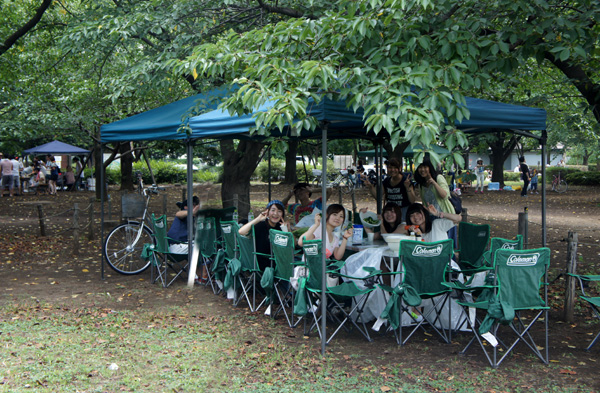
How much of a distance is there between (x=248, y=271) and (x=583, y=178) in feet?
102

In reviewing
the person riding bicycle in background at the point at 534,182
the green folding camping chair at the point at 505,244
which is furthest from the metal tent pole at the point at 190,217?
the person riding bicycle in background at the point at 534,182

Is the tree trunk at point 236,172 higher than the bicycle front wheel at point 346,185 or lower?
higher

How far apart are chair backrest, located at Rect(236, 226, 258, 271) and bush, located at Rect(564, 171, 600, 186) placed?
30863 millimetres

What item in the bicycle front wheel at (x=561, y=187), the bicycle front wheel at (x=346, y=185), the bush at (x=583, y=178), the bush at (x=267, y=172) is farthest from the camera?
the bush at (x=267, y=172)

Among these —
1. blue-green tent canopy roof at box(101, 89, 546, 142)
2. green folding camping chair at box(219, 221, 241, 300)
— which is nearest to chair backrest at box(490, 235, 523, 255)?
blue-green tent canopy roof at box(101, 89, 546, 142)

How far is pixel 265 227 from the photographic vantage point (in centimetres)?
685

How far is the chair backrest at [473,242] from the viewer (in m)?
6.96

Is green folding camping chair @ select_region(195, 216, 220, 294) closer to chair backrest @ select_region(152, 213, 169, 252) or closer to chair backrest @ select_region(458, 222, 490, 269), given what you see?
chair backrest @ select_region(152, 213, 169, 252)

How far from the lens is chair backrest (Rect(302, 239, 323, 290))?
561cm

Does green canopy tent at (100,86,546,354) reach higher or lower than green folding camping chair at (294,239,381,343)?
higher

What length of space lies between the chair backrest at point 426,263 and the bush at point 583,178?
102 feet

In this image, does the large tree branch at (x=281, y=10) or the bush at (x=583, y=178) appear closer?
the large tree branch at (x=281, y=10)

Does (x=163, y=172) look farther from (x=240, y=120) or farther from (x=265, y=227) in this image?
(x=240, y=120)

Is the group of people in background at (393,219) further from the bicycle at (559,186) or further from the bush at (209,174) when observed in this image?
the bicycle at (559,186)
